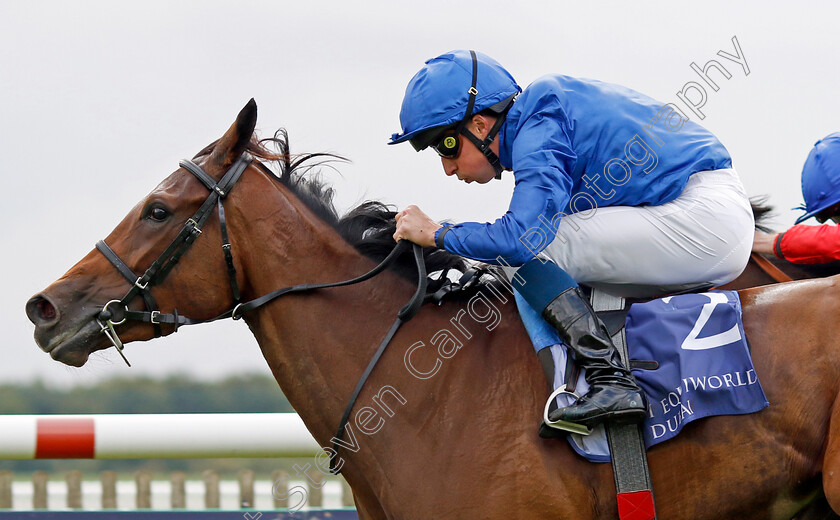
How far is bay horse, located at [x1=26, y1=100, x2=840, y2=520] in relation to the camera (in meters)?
2.60

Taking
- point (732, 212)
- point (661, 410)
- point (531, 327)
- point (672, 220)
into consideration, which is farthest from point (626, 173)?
point (661, 410)

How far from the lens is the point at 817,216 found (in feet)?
11.1

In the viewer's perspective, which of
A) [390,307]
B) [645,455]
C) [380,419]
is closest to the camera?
[645,455]

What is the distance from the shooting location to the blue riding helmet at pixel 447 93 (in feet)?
9.28

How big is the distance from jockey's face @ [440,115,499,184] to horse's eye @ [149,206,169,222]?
3.33 feet

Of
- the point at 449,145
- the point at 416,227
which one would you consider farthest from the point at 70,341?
the point at 449,145

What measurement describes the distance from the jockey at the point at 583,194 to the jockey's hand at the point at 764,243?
0.50 m

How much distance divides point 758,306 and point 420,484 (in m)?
1.30

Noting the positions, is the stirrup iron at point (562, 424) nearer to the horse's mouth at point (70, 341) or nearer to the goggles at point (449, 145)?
the goggles at point (449, 145)

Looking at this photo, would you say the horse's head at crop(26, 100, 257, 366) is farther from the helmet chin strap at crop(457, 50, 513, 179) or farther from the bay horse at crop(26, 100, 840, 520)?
the helmet chin strap at crop(457, 50, 513, 179)

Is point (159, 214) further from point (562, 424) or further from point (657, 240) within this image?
point (657, 240)

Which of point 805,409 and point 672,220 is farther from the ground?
point 672,220

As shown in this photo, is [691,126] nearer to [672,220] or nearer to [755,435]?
[672,220]

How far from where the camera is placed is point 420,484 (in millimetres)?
2607
